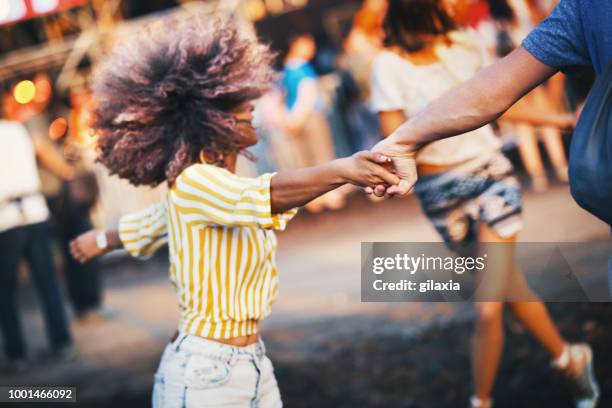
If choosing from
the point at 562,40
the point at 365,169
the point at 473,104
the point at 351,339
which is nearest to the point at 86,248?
the point at 365,169

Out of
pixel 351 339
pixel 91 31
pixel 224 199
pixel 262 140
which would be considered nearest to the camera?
pixel 224 199

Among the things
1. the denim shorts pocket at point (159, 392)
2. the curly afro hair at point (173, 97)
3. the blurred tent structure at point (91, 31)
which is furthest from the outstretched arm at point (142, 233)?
the blurred tent structure at point (91, 31)

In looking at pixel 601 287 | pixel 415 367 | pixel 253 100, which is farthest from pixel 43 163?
pixel 601 287

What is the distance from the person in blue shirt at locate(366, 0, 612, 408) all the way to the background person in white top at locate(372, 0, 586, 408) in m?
1.15

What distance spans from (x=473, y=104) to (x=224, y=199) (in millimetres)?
737

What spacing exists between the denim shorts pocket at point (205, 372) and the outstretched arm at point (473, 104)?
29.3 inches

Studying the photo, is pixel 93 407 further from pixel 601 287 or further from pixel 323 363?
pixel 601 287

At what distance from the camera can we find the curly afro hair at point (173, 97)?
7.25 ft

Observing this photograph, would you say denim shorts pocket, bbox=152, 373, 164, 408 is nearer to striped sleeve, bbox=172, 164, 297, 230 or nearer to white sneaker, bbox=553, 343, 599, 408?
striped sleeve, bbox=172, 164, 297, 230

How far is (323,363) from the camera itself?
4.36 m

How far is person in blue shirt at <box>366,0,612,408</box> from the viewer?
164 centimetres

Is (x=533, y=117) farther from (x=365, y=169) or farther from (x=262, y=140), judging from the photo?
(x=365, y=169)

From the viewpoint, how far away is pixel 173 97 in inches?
87.4

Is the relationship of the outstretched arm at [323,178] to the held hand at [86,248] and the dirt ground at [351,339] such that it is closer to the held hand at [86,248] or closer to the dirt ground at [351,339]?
the held hand at [86,248]
